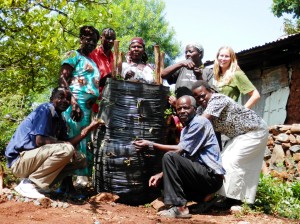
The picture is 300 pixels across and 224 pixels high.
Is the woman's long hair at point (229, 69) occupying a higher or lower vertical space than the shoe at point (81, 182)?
higher

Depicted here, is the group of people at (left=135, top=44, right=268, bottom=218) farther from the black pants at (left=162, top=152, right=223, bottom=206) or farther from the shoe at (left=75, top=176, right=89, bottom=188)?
the shoe at (left=75, top=176, right=89, bottom=188)

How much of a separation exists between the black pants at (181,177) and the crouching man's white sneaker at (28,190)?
1228 mm

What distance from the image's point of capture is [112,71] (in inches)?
173

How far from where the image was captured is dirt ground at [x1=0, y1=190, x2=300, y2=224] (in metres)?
3.29

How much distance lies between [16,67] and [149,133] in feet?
5.95

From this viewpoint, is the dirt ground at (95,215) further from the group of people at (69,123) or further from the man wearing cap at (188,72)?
the man wearing cap at (188,72)

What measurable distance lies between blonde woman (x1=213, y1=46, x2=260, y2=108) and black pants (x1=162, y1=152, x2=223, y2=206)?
0.95 meters

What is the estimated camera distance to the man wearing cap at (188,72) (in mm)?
4320

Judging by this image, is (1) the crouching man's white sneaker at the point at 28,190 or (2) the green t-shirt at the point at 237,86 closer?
(1) the crouching man's white sneaker at the point at 28,190

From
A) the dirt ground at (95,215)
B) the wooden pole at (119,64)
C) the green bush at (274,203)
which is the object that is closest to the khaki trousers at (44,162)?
the dirt ground at (95,215)

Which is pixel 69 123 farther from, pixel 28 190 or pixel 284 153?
pixel 284 153

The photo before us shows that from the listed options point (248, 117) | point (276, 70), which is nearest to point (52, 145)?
point (248, 117)

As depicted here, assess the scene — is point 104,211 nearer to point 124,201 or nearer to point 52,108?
point 124,201

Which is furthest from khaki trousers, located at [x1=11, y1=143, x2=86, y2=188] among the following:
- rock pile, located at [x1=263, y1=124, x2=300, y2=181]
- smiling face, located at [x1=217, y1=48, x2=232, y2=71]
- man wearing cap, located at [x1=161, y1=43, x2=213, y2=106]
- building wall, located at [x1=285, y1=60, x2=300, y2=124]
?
building wall, located at [x1=285, y1=60, x2=300, y2=124]
